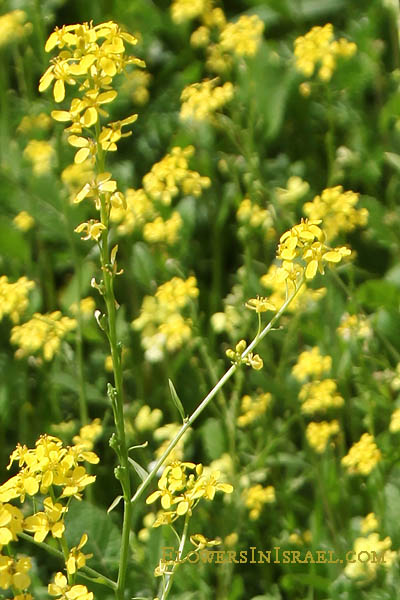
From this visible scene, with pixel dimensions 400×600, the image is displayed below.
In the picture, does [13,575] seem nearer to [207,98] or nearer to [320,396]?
[320,396]

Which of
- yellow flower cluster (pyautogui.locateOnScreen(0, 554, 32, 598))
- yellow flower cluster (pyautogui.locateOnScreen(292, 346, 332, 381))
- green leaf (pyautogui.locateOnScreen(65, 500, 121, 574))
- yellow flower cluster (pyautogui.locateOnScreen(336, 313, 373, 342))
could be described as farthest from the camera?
yellow flower cluster (pyautogui.locateOnScreen(292, 346, 332, 381))

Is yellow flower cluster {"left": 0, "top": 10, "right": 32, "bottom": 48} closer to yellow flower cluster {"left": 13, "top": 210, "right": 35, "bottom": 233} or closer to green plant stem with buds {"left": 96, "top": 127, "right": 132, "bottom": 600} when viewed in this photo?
yellow flower cluster {"left": 13, "top": 210, "right": 35, "bottom": 233}

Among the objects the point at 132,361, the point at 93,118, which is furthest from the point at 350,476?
the point at 93,118

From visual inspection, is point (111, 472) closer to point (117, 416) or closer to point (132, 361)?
point (132, 361)

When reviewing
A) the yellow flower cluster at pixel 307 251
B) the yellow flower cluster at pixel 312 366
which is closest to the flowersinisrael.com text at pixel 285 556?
the yellow flower cluster at pixel 312 366

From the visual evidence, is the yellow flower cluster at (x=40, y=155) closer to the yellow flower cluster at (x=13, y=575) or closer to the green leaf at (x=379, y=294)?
the green leaf at (x=379, y=294)

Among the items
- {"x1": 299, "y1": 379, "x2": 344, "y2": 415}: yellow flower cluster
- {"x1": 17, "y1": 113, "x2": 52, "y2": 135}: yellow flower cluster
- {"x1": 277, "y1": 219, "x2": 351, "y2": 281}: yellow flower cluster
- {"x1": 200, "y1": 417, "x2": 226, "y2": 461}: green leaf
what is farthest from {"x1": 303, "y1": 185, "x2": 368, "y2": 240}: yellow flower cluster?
{"x1": 17, "y1": 113, "x2": 52, "y2": 135}: yellow flower cluster
